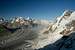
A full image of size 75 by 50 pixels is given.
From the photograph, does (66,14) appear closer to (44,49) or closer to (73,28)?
(73,28)

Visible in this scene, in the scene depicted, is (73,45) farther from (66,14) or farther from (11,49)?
(66,14)

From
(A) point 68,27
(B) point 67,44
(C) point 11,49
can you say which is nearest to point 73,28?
(A) point 68,27

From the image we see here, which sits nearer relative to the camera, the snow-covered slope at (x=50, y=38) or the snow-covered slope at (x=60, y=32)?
the snow-covered slope at (x=50, y=38)

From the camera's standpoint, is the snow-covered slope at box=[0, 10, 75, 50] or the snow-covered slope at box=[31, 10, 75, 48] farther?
the snow-covered slope at box=[31, 10, 75, 48]

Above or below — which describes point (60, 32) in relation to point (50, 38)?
above

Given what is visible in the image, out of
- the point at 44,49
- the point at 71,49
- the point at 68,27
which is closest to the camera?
the point at 71,49

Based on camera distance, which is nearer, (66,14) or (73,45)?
(73,45)

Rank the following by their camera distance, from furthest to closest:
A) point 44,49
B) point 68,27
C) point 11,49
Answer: point 68,27
point 11,49
point 44,49

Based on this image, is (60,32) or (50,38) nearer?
(50,38)

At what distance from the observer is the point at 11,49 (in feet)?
197

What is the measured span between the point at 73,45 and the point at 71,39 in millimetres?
3397

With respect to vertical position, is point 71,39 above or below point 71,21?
below

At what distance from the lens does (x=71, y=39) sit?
1850 inches

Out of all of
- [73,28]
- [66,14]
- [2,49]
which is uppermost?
[66,14]
